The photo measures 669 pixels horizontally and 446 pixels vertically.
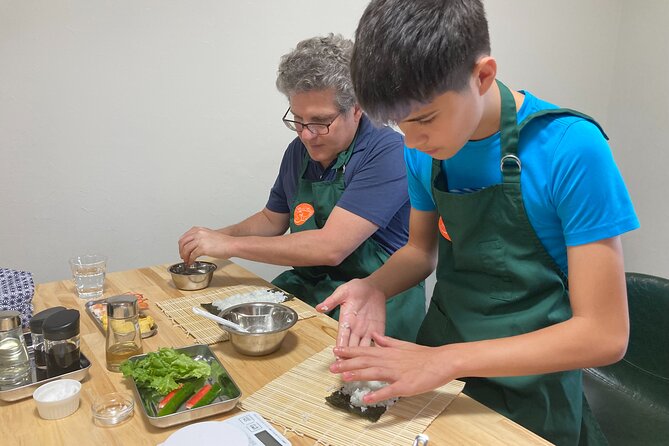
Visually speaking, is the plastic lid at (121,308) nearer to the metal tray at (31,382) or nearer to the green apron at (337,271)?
the metal tray at (31,382)

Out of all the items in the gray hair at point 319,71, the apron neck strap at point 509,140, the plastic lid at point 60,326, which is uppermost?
the gray hair at point 319,71

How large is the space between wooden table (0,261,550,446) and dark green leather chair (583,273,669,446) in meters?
0.82

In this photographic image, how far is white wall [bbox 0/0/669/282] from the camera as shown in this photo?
1.99 m

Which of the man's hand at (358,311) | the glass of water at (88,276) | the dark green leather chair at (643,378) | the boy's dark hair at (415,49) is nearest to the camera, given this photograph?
the boy's dark hair at (415,49)

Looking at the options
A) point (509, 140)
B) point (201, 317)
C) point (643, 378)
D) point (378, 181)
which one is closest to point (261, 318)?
point (201, 317)

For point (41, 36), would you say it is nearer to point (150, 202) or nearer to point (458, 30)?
point (150, 202)

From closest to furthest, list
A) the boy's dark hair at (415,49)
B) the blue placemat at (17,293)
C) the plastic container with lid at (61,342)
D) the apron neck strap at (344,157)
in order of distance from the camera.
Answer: the boy's dark hair at (415,49)
the plastic container with lid at (61,342)
the blue placemat at (17,293)
the apron neck strap at (344,157)

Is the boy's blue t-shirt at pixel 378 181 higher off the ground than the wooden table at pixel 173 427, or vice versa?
the boy's blue t-shirt at pixel 378 181

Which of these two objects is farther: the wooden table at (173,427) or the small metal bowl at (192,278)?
the small metal bowl at (192,278)

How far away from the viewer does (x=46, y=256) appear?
2.12 metres

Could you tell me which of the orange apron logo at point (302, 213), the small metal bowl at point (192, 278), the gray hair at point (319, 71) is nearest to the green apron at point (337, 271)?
the orange apron logo at point (302, 213)

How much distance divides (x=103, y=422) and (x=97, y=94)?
1.55m

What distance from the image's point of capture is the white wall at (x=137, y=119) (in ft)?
6.52

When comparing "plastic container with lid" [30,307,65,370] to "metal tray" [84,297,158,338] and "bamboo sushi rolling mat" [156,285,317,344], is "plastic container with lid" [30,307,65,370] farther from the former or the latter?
"bamboo sushi rolling mat" [156,285,317,344]
